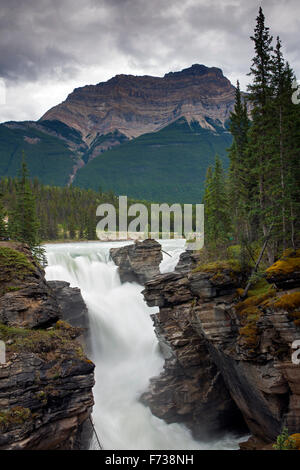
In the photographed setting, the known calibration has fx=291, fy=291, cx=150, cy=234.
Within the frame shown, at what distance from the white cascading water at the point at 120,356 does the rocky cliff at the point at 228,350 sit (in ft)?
5.27

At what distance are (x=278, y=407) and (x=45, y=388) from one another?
11858mm

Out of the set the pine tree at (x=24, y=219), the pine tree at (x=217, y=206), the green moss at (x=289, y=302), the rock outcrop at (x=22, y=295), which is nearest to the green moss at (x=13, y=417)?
the rock outcrop at (x=22, y=295)

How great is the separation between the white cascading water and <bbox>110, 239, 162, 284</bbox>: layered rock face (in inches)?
61.8

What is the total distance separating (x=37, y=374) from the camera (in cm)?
1256

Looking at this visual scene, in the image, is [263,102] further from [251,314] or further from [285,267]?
[251,314]

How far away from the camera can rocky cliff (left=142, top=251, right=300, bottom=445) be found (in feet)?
50.0

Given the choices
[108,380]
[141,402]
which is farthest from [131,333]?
[141,402]

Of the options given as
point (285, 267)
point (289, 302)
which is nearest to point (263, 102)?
point (285, 267)

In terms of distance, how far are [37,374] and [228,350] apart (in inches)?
462

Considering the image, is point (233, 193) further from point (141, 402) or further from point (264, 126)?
point (141, 402)

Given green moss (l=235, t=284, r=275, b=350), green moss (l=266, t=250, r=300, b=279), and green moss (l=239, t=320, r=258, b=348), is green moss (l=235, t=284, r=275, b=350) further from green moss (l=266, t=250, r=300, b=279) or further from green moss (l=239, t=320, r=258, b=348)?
green moss (l=266, t=250, r=300, b=279)

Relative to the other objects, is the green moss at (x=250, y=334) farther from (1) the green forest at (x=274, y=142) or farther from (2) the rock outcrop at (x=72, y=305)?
(2) the rock outcrop at (x=72, y=305)

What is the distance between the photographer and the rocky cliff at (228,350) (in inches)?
600
